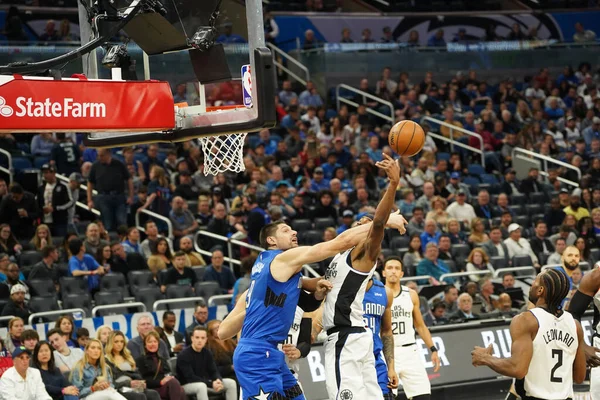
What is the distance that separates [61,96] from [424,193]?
12008 mm

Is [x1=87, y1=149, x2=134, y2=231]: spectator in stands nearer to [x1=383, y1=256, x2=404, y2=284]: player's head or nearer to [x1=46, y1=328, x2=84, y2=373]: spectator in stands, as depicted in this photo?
[x1=46, y1=328, x2=84, y2=373]: spectator in stands

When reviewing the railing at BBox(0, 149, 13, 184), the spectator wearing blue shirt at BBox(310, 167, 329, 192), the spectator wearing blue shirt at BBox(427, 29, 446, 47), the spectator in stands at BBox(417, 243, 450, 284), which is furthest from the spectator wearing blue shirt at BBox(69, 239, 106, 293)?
the spectator wearing blue shirt at BBox(427, 29, 446, 47)

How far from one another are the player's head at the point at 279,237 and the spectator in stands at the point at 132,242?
7.03 m

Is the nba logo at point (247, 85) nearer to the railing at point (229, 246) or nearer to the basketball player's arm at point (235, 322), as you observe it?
the basketball player's arm at point (235, 322)

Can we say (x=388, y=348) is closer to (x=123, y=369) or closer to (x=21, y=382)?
(x=123, y=369)

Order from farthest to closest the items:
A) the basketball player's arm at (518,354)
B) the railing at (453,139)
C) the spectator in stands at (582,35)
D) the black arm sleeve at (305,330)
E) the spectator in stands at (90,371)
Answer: the spectator in stands at (582,35)
the railing at (453,139)
the spectator in stands at (90,371)
the black arm sleeve at (305,330)
the basketball player's arm at (518,354)

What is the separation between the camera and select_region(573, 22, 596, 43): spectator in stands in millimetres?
27000

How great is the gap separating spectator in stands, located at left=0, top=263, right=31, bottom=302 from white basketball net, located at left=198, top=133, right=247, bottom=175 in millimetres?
5117

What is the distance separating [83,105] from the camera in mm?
7059

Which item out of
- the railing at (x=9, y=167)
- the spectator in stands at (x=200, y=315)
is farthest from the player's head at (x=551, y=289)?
the railing at (x=9, y=167)

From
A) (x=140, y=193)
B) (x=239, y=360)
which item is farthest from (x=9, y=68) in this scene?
(x=140, y=193)

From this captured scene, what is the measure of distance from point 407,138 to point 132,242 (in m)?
6.96

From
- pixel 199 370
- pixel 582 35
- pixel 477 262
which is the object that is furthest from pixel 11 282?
pixel 582 35

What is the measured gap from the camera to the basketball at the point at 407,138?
8.62 metres
